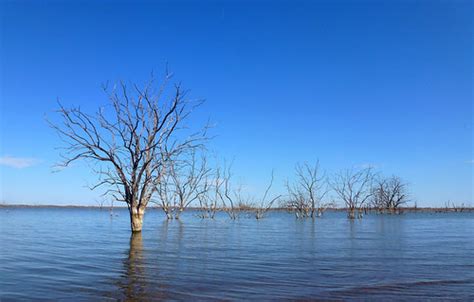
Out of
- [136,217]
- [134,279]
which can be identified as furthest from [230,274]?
[136,217]

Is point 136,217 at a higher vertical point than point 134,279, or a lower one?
higher

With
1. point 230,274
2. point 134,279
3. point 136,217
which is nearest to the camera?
point 134,279

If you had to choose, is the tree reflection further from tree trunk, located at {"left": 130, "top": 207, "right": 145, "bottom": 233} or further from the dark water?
tree trunk, located at {"left": 130, "top": 207, "right": 145, "bottom": 233}

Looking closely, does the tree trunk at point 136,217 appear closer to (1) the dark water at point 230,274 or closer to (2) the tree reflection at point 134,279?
(1) the dark water at point 230,274

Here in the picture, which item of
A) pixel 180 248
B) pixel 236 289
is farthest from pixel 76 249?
pixel 236 289

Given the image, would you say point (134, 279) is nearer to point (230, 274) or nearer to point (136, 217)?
point (230, 274)

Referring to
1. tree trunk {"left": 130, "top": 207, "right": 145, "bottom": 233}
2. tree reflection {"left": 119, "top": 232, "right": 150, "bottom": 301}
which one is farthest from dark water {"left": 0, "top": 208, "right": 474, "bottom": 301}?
tree trunk {"left": 130, "top": 207, "right": 145, "bottom": 233}

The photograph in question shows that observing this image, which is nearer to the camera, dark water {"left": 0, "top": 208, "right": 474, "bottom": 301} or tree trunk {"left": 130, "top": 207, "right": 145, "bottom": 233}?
dark water {"left": 0, "top": 208, "right": 474, "bottom": 301}

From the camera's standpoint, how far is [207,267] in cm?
843

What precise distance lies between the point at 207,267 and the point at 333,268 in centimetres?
289

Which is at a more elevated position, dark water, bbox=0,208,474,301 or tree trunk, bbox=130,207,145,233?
tree trunk, bbox=130,207,145,233

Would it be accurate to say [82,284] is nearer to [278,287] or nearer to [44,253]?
[278,287]

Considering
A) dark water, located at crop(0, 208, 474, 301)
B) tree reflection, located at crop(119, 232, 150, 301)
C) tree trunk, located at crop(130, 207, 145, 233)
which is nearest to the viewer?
tree reflection, located at crop(119, 232, 150, 301)

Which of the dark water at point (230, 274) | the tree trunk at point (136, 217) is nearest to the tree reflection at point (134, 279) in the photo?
the dark water at point (230, 274)
